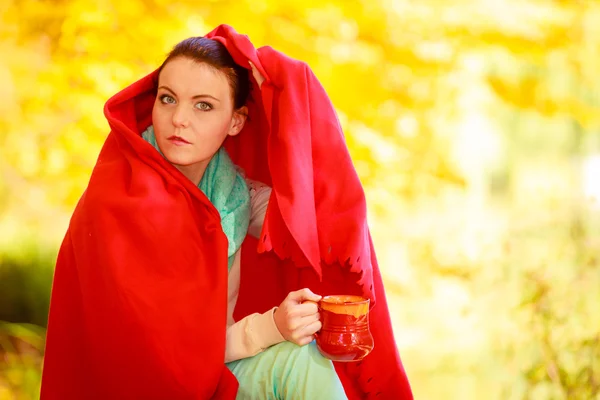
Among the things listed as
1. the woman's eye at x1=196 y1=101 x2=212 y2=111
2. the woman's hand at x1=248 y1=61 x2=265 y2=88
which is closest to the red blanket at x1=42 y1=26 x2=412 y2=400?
the woman's hand at x1=248 y1=61 x2=265 y2=88

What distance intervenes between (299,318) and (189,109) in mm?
505

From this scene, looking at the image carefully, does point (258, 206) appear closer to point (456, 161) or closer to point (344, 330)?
point (344, 330)

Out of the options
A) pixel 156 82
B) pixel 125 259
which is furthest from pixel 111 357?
pixel 156 82

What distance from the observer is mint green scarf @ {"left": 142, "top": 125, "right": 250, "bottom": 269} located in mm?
1425

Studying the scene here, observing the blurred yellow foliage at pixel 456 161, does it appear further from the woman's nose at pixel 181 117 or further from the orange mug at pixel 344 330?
the orange mug at pixel 344 330

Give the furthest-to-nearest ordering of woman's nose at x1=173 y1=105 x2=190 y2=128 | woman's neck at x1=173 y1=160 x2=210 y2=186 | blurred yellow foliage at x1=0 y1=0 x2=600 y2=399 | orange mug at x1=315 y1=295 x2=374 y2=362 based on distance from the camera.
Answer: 1. blurred yellow foliage at x1=0 y1=0 x2=600 y2=399
2. woman's neck at x1=173 y1=160 x2=210 y2=186
3. woman's nose at x1=173 y1=105 x2=190 y2=128
4. orange mug at x1=315 y1=295 x2=374 y2=362

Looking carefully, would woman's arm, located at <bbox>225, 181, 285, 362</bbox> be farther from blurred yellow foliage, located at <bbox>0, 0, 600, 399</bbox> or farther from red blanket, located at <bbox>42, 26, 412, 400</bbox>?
blurred yellow foliage, located at <bbox>0, 0, 600, 399</bbox>

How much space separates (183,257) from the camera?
4.25 feet

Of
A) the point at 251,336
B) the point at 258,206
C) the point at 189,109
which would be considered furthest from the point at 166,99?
the point at 251,336

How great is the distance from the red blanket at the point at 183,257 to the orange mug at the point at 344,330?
0.41 feet

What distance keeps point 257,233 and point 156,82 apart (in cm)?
42

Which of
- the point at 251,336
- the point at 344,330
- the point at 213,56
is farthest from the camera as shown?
the point at 213,56

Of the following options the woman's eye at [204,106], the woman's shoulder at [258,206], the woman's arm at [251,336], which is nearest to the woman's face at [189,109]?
the woman's eye at [204,106]

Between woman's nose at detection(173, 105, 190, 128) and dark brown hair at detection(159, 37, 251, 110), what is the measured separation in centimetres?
11
